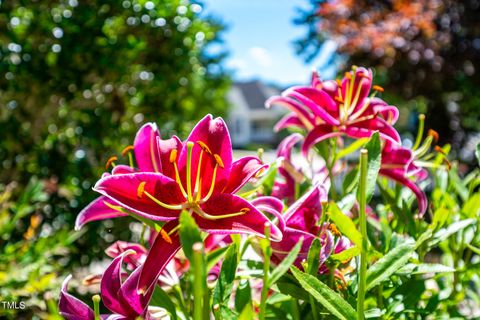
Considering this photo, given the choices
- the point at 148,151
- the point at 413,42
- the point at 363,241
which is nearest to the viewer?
the point at 363,241

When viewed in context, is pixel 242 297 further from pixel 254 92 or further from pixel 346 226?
pixel 254 92

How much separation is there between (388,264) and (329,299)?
0.07 metres

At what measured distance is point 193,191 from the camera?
0.54m

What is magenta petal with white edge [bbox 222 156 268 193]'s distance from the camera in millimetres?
546

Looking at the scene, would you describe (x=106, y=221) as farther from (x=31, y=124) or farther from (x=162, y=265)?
(x=162, y=265)

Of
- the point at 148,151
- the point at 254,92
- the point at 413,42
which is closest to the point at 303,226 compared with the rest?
the point at 148,151

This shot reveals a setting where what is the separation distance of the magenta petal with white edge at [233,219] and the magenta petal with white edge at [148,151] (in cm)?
7

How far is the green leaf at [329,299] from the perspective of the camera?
47 centimetres

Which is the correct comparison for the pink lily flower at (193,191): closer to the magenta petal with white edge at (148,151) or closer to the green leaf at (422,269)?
the magenta petal with white edge at (148,151)

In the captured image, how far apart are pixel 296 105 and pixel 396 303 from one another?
31 centimetres

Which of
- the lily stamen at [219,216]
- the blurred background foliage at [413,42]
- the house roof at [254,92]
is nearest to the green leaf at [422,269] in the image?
the lily stamen at [219,216]

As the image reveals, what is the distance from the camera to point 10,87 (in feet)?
5.85

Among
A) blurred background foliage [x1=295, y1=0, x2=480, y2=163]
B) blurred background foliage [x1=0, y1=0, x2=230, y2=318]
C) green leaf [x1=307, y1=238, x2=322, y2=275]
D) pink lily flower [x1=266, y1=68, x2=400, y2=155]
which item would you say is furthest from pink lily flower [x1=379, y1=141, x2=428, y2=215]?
blurred background foliage [x1=295, y1=0, x2=480, y2=163]

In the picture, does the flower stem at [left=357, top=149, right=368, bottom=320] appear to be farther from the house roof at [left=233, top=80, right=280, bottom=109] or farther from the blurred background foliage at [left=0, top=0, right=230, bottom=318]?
the house roof at [left=233, top=80, right=280, bottom=109]
